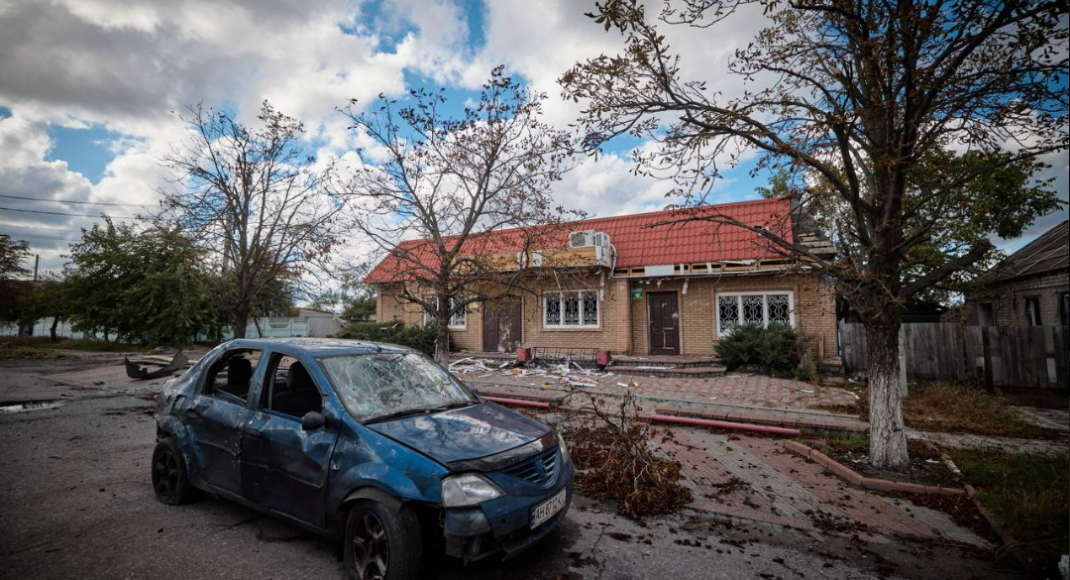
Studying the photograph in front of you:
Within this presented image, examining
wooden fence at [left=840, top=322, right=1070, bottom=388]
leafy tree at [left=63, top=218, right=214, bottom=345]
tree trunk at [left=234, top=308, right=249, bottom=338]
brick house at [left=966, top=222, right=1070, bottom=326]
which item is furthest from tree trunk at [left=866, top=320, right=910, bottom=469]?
leafy tree at [left=63, top=218, right=214, bottom=345]

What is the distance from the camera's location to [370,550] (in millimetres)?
Answer: 2996

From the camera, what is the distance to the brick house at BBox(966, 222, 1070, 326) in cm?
1271

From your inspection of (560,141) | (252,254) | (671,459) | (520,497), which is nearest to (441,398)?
(520,497)

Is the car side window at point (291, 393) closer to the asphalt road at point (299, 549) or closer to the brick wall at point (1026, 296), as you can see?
the asphalt road at point (299, 549)

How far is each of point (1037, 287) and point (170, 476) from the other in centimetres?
2081

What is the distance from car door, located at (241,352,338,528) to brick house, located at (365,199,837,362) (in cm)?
1010

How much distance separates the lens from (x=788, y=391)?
35.8ft

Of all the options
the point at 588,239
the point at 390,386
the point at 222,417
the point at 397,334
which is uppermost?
the point at 588,239

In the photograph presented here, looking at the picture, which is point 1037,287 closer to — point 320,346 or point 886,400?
point 886,400

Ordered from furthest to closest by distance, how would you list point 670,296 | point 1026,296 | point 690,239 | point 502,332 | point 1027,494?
point 502,332, point 690,239, point 670,296, point 1026,296, point 1027,494

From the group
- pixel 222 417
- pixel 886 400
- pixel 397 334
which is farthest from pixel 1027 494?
pixel 397 334

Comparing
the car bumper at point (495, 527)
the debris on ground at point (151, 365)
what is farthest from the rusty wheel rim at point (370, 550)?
the debris on ground at point (151, 365)

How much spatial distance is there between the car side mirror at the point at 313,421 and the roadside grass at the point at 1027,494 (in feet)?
16.8

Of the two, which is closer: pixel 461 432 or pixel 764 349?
pixel 461 432
